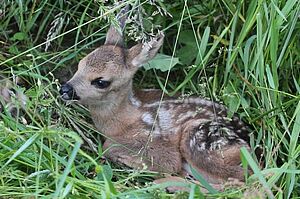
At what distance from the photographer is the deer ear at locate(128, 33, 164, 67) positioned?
3.92 m

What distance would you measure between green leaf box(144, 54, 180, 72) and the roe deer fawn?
122mm

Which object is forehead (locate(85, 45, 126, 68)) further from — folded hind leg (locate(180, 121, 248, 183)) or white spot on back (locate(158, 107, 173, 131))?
folded hind leg (locate(180, 121, 248, 183))

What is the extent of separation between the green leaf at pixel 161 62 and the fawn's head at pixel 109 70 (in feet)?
0.37

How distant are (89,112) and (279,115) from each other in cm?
100

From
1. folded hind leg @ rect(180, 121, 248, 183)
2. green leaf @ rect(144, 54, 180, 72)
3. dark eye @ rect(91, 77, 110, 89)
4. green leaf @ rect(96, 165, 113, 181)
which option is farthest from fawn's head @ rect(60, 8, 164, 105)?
green leaf @ rect(96, 165, 113, 181)

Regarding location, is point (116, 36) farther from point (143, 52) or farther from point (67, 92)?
point (67, 92)

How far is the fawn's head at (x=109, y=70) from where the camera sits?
3.88m

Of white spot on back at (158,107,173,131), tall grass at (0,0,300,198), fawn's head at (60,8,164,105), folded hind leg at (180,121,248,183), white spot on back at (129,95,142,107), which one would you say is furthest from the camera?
white spot on back at (129,95,142,107)

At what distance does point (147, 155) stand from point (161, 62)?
19.7 inches

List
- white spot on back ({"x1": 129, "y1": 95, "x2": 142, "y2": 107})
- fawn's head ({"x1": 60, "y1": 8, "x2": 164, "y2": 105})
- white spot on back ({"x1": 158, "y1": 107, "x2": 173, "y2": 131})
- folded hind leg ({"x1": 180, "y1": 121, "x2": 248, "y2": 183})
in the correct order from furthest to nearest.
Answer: white spot on back ({"x1": 129, "y1": 95, "x2": 142, "y2": 107}), white spot on back ({"x1": 158, "y1": 107, "x2": 173, "y2": 131}), fawn's head ({"x1": 60, "y1": 8, "x2": 164, "y2": 105}), folded hind leg ({"x1": 180, "y1": 121, "x2": 248, "y2": 183})

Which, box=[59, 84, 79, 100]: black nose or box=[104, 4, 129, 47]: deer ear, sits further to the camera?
box=[104, 4, 129, 47]: deer ear

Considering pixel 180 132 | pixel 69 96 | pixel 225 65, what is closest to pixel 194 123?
pixel 180 132

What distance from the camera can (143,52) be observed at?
13.1 ft

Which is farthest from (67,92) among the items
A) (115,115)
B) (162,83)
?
(162,83)
